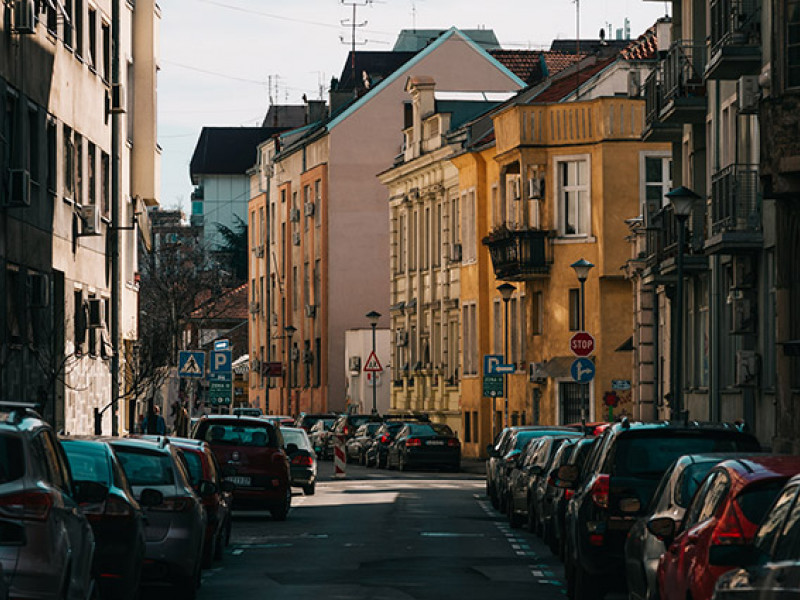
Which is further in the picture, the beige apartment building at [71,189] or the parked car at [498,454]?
the parked car at [498,454]

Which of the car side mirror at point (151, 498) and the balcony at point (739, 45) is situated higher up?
the balcony at point (739, 45)

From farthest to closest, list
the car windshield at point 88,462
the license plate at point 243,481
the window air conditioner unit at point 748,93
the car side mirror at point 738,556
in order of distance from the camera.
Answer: the window air conditioner unit at point 748,93 → the license plate at point 243,481 → the car windshield at point 88,462 → the car side mirror at point 738,556

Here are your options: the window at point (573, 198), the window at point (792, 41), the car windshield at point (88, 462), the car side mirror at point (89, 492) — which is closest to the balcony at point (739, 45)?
the window at point (792, 41)

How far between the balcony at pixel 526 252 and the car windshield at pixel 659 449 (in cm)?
4235

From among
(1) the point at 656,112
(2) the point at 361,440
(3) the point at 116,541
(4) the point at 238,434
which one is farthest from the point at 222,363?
(3) the point at 116,541

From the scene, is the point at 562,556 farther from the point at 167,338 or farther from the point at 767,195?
the point at 167,338

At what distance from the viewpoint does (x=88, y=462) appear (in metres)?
15.9

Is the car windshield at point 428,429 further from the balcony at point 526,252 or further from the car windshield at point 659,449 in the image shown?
Answer: the car windshield at point 659,449

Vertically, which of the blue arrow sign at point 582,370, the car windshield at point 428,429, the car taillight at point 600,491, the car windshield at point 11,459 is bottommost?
the car windshield at point 428,429

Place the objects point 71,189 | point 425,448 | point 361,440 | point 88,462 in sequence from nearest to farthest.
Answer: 1. point 88,462
2. point 71,189
3. point 425,448
4. point 361,440

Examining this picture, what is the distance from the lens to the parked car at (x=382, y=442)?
189 ft

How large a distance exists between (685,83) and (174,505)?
23.8 meters

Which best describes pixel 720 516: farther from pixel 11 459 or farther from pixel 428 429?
pixel 428 429

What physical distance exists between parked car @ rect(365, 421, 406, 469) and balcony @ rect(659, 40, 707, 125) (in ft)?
62.5
